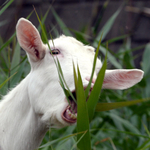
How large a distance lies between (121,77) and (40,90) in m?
0.43

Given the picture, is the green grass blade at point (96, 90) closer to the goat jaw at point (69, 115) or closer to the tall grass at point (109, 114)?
the goat jaw at point (69, 115)

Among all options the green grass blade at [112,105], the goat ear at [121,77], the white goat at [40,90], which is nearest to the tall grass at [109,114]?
the white goat at [40,90]

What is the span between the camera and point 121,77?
1.48 m

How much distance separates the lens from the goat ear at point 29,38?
1318 mm

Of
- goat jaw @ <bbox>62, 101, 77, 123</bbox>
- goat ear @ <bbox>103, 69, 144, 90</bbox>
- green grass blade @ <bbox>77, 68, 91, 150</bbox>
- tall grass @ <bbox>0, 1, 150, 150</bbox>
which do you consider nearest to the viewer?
green grass blade @ <bbox>77, 68, 91, 150</bbox>

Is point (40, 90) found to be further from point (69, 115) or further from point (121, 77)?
point (121, 77)

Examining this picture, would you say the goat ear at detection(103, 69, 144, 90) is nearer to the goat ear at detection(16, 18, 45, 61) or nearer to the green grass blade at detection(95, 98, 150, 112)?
the green grass blade at detection(95, 98, 150, 112)

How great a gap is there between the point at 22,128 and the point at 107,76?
510 millimetres

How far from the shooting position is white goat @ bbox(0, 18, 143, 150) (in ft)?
4.29

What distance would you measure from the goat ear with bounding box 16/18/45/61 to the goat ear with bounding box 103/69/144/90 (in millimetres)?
370

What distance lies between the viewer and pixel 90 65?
135 cm

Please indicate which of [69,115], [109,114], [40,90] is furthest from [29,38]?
[109,114]

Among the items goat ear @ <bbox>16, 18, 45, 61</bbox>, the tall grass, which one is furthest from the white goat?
the tall grass

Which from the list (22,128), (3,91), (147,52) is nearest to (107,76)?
(22,128)
